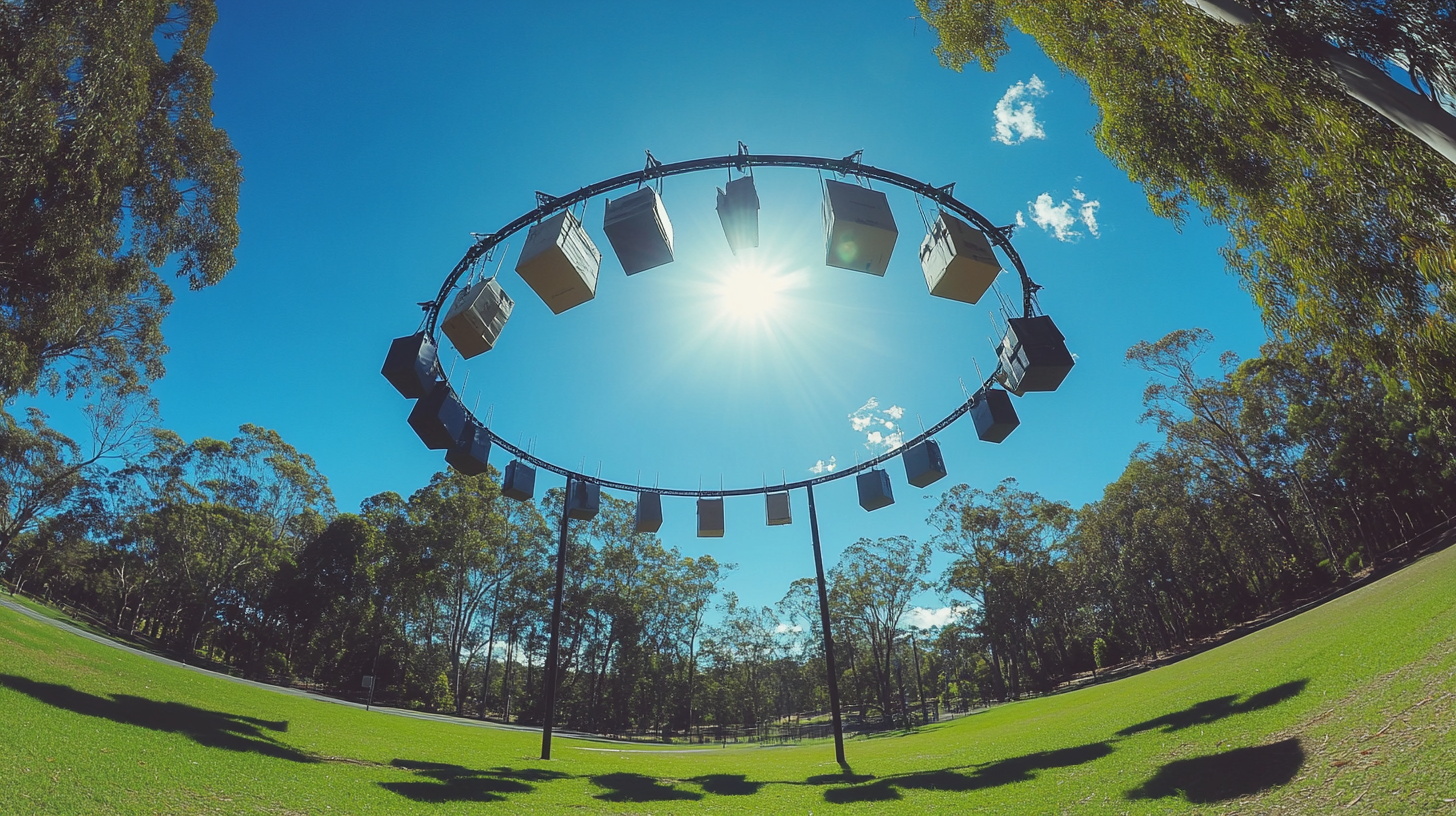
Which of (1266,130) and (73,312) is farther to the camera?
(73,312)

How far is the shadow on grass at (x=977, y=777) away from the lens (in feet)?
26.1

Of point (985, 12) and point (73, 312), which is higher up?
point (985, 12)

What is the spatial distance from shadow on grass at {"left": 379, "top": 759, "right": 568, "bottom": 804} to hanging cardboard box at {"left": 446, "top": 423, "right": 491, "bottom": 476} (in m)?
4.60

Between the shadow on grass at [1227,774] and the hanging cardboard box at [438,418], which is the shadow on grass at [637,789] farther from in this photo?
the shadow on grass at [1227,774]

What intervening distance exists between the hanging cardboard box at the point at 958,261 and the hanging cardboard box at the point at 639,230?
3361 millimetres

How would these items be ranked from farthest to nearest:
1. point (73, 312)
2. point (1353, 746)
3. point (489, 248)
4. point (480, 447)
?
point (73, 312), point (480, 447), point (489, 248), point (1353, 746)

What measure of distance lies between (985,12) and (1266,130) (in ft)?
15.2

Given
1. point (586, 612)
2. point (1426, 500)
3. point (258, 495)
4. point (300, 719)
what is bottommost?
point (300, 719)

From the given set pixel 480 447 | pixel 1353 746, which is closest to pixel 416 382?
pixel 480 447

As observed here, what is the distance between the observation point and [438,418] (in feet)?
27.0

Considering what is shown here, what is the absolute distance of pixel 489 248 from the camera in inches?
346

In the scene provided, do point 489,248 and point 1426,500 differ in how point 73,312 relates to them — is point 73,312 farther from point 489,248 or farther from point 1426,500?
point 1426,500

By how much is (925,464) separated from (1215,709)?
6.00 metres

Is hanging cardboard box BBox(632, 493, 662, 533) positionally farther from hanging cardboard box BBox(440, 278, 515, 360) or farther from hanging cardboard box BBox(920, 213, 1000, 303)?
hanging cardboard box BBox(920, 213, 1000, 303)
